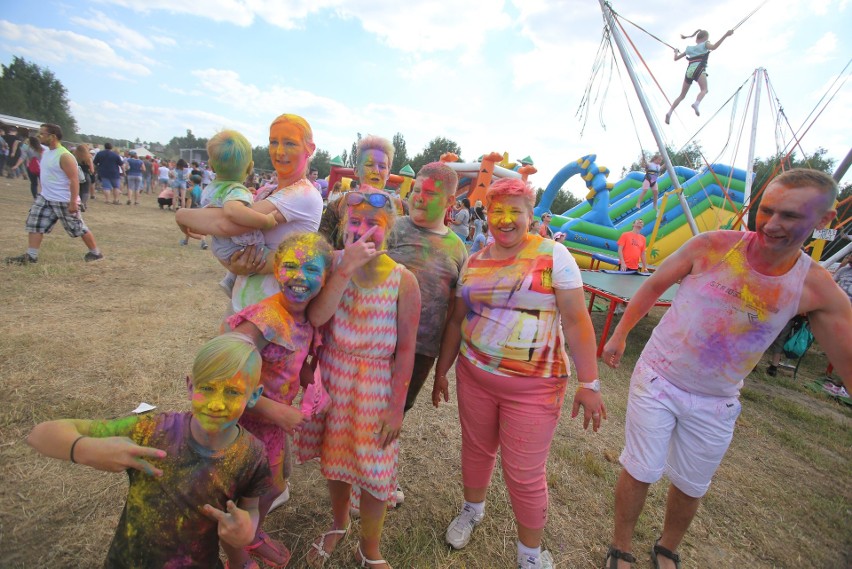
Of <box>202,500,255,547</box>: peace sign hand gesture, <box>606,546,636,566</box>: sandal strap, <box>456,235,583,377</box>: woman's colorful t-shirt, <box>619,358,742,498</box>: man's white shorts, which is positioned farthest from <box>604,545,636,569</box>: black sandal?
<box>202,500,255,547</box>: peace sign hand gesture

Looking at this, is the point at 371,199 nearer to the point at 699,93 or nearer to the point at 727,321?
the point at 727,321

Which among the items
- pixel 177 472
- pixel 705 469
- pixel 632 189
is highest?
pixel 632 189

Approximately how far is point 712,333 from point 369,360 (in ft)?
5.32

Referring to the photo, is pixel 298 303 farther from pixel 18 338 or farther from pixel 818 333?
pixel 18 338

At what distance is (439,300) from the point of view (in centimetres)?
207

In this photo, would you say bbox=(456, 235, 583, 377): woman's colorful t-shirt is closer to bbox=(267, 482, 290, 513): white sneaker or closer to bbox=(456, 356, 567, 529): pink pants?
bbox=(456, 356, 567, 529): pink pants

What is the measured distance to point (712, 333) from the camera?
1.86 metres

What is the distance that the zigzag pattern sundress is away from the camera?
5.40 feet

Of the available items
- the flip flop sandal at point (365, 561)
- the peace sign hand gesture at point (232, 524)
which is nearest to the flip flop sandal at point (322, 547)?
the flip flop sandal at point (365, 561)

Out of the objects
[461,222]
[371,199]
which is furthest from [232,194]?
[461,222]

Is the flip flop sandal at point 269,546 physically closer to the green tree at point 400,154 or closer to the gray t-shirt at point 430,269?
the gray t-shirt at point 430,269

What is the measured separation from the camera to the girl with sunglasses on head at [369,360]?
164 centimetres

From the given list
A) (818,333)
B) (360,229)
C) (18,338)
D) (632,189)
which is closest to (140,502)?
(360,229)

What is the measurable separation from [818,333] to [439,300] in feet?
5.85
